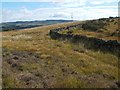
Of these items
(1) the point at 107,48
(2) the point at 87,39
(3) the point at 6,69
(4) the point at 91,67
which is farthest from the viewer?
(2) the point at 87,39

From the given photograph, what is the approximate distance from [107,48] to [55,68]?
10.6 meters

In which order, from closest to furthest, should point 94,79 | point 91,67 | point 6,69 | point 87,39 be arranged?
1. point 94,79
2. point 6,69
3. point 91,67
4. point 87,39

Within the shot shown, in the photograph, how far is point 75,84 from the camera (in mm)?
17406

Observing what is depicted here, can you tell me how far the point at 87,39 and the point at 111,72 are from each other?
17.4 meters

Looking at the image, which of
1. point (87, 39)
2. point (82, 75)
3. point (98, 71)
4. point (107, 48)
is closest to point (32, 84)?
point (82, 75)

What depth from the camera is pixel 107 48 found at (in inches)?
1198

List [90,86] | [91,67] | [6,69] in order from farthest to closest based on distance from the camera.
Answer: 1. [91,67]
2. [6,69]
3. [90,86]

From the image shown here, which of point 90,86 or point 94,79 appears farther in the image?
point 94,79

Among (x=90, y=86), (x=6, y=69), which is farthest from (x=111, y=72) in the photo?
(x=6, y=69)

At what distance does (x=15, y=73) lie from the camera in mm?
19422

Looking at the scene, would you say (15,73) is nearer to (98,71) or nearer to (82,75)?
(82,75)

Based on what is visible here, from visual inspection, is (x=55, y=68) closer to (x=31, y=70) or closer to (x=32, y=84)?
(x=31, y=70)

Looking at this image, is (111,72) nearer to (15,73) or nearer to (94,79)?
(94,79)

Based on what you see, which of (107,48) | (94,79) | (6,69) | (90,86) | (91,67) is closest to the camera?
(90,86)
